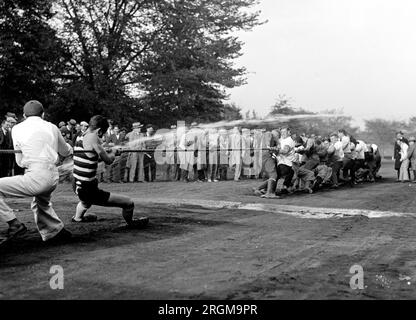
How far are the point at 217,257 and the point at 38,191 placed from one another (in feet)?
8.39

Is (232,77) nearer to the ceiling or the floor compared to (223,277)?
nearer to the ceiling

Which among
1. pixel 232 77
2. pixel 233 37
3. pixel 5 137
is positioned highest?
pixel 233 37

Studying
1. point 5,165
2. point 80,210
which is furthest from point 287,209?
point 5,165

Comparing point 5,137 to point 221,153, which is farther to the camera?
point 221,153

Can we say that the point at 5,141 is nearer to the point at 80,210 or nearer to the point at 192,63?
the point at 80,210

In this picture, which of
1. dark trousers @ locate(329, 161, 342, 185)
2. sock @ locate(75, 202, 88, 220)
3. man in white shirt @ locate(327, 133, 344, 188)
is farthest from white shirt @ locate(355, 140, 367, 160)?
sock @ locate(75, 202, 88, 220)

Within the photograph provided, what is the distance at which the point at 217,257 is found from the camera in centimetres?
627

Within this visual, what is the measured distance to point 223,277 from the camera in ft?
17.3

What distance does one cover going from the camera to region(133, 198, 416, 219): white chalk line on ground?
10.6m

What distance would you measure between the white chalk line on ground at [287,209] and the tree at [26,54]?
554 inches

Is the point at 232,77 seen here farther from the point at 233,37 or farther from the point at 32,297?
the point at 32,297

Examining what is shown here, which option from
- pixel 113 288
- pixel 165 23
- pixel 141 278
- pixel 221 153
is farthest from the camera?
pixel 165 23
